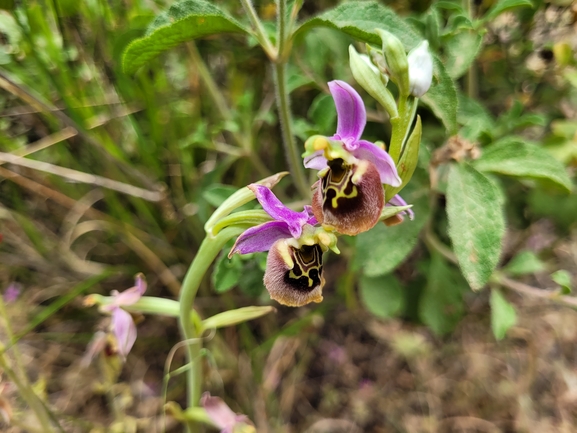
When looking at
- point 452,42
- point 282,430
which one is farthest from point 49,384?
point 452,42

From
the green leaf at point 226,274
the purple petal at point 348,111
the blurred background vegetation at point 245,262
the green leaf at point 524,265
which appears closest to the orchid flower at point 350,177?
the purple petal at point 348,111

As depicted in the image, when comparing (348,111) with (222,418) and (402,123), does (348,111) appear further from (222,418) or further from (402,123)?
(222,418)

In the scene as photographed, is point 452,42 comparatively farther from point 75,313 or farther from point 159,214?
point 75,313

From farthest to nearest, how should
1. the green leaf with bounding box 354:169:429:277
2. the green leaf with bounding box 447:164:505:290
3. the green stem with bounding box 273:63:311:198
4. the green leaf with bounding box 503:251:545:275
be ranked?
the green leaf with bounding box 503:251:545:275, the green leaf with bounding box 354:169:429:277, the green stem with bounding box 273:63:311:198, the green leaf with bounding box 447:164:505:290

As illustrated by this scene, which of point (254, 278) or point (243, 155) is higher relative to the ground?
point (243, 155)

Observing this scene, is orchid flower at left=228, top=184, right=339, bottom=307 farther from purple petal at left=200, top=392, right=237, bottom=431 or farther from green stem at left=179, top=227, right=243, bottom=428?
purple petal at left=200, top=392, right=237, bottom=431

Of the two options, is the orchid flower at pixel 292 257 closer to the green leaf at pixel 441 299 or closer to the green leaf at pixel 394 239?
the green leaf at pixel 394 239

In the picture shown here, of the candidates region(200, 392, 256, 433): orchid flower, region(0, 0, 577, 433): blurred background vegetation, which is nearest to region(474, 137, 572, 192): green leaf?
region(0, 0, 577, 433): blurred background vegetation

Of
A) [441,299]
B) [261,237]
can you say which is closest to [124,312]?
[261,237]
